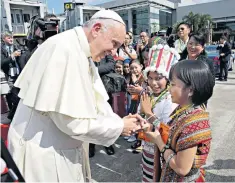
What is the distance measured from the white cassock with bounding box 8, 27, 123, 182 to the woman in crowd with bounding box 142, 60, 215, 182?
0.35m

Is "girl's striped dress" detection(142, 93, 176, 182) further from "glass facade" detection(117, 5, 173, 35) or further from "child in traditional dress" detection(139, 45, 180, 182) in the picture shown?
"glass facade" detection(117, 5, 173, 35)

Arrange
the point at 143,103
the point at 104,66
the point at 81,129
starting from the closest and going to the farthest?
the point at 81,129
the point at 143,103
the point at 104,66

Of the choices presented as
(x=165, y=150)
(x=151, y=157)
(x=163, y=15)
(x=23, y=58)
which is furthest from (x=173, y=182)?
(x=163, y=15)

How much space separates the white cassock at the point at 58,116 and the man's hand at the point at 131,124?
0.07 m

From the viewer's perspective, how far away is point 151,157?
2062mm

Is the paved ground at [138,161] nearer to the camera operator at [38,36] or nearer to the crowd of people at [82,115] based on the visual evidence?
the camera operator at [38,36]

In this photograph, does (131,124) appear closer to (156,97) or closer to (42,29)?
(156,97)

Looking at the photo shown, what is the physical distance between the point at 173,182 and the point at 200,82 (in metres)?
0.64

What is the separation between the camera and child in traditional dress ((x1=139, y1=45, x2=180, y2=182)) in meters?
2.04

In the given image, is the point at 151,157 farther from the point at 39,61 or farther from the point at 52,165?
the point at 39,61

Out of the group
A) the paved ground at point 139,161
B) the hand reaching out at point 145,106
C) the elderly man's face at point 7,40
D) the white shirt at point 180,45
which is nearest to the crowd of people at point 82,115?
the hand reaching out at point 145,106

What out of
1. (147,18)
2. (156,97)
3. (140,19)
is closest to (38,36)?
(156,97)

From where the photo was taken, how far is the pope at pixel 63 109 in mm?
1292

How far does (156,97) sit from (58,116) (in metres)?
1.20
